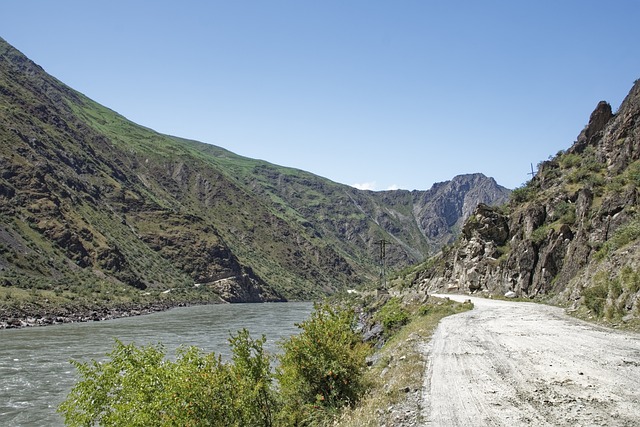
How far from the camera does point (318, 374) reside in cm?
1150

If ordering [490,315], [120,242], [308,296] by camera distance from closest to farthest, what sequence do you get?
[490,315], [120,242], [308,296]

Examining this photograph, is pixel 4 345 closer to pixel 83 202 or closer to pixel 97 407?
pixel 97 407

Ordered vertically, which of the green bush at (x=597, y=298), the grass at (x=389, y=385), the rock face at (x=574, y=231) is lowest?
the grass at (x=389, y=385)

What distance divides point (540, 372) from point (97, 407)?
1061cm

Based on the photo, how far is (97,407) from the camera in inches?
406

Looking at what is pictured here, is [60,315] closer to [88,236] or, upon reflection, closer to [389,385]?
[88,236]

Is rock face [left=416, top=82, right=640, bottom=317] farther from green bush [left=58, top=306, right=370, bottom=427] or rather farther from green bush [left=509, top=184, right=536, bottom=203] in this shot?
green bush [left=58, top=306, right=370, bottom=427]

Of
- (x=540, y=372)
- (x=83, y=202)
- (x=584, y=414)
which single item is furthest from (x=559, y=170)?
(x=83, y=202)

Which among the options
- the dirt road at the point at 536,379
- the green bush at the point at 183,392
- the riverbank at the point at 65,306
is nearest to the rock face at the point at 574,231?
the dirt road at the point at 536,379

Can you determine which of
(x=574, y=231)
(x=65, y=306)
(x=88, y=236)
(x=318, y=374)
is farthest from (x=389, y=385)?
(x=88, y=236)

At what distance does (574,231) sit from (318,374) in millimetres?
30718

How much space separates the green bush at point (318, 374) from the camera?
36.7 feet

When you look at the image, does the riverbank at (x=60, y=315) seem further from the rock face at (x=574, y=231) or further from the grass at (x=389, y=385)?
the grass at (x=389, y=385)

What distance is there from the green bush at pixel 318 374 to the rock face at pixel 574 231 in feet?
38.8
